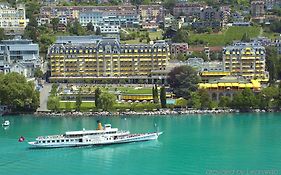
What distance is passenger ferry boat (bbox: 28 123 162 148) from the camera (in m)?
16.4

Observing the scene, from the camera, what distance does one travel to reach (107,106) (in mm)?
21109

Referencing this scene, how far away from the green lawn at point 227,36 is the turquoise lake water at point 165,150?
38.4 feet

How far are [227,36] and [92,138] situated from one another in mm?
17002

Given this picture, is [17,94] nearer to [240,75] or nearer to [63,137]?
[63,137]

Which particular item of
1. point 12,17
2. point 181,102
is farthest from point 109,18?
point 181,102

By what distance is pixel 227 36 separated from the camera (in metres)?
32.2

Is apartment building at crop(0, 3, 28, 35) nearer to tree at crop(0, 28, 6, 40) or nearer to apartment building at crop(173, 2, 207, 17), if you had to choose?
tree at crop(0, 28, 6, 40)

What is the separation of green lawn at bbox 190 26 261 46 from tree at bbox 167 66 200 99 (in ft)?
27.6

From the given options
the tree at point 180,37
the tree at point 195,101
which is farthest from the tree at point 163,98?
the tree at point 180,37

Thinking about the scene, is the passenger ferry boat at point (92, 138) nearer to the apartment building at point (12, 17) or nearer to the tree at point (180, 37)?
the tree at point (180, 37)

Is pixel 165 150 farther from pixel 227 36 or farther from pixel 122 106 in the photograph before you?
pixel 227 36

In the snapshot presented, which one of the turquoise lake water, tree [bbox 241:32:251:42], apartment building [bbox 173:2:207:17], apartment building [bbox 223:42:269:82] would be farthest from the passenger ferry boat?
apartment building [bbox 173:2:207:17]

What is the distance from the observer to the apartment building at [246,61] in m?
24.8

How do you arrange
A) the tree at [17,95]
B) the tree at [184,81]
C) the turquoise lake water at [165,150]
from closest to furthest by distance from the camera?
the turquoise lake water at [165,150] → the tree at [17,95] → the tree at [184,81]
